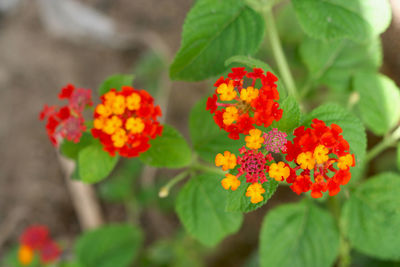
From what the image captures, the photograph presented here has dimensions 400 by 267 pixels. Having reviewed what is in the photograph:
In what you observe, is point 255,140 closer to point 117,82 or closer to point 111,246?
point 117,82

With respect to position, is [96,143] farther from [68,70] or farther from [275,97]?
[68,70]

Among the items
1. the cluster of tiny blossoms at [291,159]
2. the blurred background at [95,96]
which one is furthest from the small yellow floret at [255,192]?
the blurred background at [95,96]

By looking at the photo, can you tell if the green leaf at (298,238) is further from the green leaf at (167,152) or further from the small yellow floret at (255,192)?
the small yellow floret at (255,192)

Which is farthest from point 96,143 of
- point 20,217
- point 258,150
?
point 20,217

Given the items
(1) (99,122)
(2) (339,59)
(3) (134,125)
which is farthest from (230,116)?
(2) (339,59)

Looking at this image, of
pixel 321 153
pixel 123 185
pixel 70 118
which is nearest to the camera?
pixel 321 153

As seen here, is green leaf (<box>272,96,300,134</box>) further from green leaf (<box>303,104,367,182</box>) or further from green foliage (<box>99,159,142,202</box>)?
green foliage (<box>99,159,142,202</box>)
